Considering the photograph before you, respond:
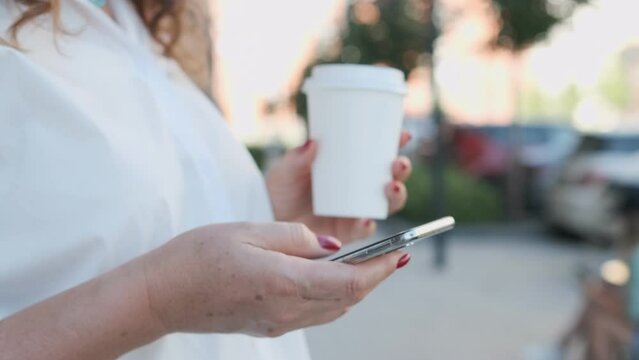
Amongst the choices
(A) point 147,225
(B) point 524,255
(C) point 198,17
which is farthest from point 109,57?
(B) point 524,255

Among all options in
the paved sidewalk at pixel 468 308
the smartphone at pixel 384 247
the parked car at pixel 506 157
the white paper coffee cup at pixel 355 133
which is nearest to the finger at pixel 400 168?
Result: the white paper coffee cup at pixel 355 133

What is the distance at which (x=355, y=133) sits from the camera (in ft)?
4.36

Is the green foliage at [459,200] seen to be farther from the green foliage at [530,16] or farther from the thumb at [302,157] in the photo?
the thumb at [302,157]

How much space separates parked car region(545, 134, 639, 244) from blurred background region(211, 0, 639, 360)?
17 millimetres

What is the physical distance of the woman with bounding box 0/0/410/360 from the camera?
0.87 m

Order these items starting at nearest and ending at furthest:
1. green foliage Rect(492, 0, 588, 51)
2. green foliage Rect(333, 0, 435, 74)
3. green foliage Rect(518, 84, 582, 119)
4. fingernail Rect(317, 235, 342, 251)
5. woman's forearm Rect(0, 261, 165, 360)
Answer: woman's forearm Rect(0, 261, 165, 360) < fingernail Rect(317, 235, 342, 251) < green foliage Rect(492, 0, 588, 51) < green foliage Rect(333, 0, 435, 74) < green foliage Rect(518, 84, 582, 119)

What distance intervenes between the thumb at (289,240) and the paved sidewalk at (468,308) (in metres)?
3.82

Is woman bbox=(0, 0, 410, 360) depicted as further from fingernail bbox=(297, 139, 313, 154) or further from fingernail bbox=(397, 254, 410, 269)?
fingernail bbox=(297, 139, 313, 154)

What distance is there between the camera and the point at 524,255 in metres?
8.19

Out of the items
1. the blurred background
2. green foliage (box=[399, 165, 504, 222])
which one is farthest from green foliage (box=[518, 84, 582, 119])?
green foliage (box=[399, 165, 504, 222])

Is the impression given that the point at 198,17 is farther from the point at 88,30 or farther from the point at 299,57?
the point at 299,57

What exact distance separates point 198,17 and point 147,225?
2.39 ft

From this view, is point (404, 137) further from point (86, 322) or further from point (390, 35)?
point (390, 35)

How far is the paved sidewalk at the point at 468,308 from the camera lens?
5.02 meters
